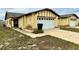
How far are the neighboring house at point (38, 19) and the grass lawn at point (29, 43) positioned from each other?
0.47 ft

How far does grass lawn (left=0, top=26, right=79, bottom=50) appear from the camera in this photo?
6.74 feet

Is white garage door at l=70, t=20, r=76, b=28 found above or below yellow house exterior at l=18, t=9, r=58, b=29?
below

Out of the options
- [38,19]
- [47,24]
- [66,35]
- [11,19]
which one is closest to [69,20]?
[66,35]

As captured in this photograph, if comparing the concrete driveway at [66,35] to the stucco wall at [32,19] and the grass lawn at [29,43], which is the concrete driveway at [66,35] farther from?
the stucco wall at [32,19]

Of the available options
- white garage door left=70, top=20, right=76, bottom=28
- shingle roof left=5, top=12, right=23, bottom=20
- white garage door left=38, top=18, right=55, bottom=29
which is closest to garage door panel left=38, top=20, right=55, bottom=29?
white garage door left=38, top=18, right=55, bottom=29

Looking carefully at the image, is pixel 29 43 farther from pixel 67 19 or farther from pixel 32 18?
pixel 67 19

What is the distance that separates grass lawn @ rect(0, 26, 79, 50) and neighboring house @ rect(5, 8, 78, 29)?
0.47 feet

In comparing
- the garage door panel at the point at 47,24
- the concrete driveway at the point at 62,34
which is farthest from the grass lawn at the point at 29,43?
the garage door panel at the point at 47,24

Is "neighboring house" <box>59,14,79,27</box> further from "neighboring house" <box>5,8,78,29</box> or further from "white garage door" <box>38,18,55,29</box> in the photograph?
"white garage door" <box>38,18,55,29</box>

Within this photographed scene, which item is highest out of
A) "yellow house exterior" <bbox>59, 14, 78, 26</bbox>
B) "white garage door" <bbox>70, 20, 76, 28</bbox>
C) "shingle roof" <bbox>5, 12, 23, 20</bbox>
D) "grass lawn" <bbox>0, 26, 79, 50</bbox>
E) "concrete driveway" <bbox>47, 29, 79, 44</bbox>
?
"shingle roof" <bbox>5, 12, 23, 20</bbox>

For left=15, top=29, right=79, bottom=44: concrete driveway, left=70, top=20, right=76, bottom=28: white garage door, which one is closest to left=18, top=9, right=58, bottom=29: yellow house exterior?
left=15, top=29, right=79, bottom=44: concrete driveway

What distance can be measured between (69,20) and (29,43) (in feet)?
2.17
